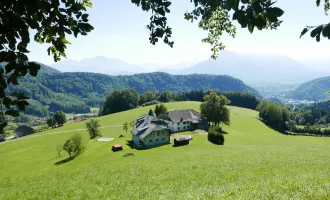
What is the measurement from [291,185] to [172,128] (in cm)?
6906

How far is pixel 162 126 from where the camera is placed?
66062mm

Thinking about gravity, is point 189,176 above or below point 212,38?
below

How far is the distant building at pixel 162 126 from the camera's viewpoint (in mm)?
60656

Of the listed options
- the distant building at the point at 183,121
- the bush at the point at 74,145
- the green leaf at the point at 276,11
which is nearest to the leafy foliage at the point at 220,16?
the green leaf at the point at 276,11

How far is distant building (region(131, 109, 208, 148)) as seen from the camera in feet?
199

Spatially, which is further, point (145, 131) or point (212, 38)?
point (145, 131)

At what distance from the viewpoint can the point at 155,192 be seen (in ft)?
51.0

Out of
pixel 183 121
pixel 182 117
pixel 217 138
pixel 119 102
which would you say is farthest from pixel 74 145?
pixel 119 102

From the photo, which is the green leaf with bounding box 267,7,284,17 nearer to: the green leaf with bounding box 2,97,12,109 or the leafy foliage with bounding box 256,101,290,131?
the green leaf with bounding box 2,97,12,109

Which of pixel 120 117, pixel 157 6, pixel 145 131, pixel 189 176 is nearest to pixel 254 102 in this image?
pixel 120 117

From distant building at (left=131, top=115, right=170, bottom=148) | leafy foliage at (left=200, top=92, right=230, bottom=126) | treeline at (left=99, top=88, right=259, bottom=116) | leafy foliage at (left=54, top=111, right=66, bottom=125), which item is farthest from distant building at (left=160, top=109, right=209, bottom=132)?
leafy foliage at (left=54, top=111, right=66, bottom=125)

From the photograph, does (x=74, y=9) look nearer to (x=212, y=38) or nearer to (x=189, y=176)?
(x=212, y=38)

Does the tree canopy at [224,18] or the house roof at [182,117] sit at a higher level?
the tree canopy at [224,18]

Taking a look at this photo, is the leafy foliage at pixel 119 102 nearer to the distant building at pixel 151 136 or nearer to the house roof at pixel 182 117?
the house roof at pixel 182 117
